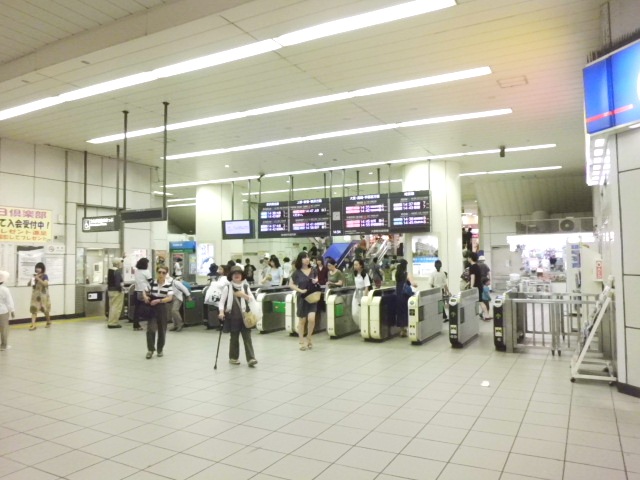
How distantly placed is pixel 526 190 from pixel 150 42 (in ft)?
51.1

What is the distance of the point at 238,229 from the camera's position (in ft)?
47.2

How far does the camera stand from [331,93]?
7.91 m

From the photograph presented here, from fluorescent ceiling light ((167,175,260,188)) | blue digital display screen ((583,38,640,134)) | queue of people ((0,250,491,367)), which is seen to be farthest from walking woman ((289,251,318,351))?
fluorescent ceiling light ((167,175,260,188))

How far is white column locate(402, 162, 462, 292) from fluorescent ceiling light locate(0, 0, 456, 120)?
8.03 metres

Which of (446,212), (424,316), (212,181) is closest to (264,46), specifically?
(424,316)

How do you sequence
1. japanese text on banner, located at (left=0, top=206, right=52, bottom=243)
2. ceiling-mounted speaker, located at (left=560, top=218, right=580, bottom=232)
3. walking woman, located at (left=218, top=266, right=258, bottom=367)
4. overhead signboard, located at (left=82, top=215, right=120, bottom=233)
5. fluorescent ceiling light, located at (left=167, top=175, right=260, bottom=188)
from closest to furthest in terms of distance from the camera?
walking woman, located at (left=218, top=266, right=258, bottom=367) → overhead signboard, located at (left=82, top=215, right=120, bottom=233) → japanese text on banner, located at (left=0, top=206, right=52, bottom=243) → fluorescent ceiling light, located at (left=167, top=175, right=260, bottom=188) → ceiling-mounted speaker, located at (left=560, top=218, right=580, bottom=232)

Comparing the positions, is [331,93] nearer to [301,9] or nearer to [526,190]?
[301,9]

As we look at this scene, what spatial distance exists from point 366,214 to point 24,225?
8485mm

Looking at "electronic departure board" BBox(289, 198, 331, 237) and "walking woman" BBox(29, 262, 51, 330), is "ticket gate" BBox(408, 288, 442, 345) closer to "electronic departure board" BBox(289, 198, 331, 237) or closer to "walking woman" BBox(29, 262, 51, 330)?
"electronic departure board" BBox(289, 198, 331, 237)

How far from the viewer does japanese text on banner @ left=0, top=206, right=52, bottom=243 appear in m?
10.7

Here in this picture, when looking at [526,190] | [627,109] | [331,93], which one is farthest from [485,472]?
[526,190]

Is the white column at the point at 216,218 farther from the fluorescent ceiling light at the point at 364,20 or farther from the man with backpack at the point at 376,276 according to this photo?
the fluorescent ceiling light at the point at 364,20

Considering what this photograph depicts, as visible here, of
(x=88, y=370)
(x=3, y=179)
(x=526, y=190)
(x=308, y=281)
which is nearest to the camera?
(x=88, y=370)

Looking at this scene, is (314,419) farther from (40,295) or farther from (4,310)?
(40,295)
